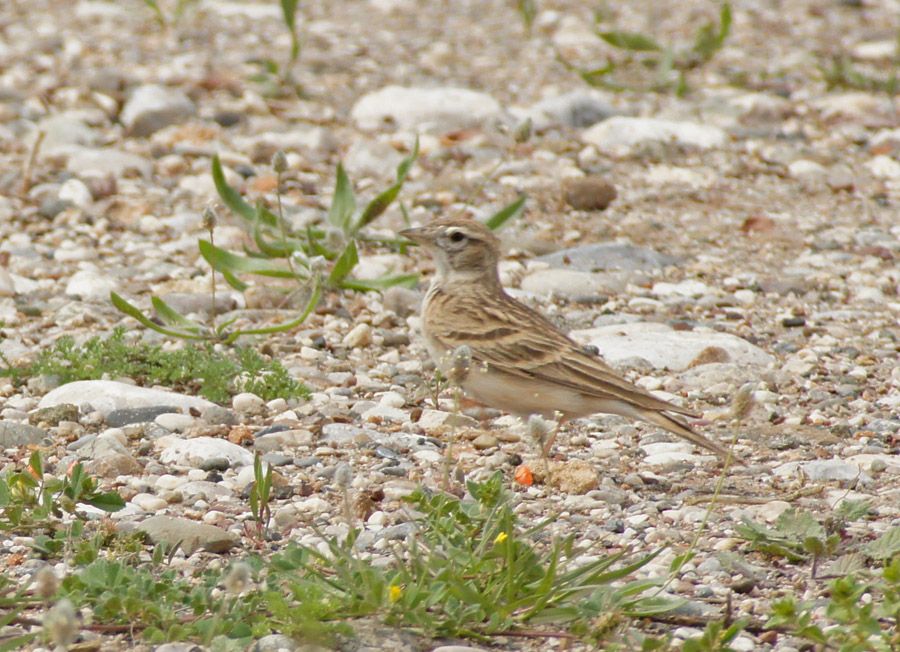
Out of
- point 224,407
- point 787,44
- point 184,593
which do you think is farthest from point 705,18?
point 184,593

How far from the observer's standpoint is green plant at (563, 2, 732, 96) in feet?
37.7

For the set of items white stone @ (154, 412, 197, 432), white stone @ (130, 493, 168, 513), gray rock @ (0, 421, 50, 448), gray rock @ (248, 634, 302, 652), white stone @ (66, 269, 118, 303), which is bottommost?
white stone @ (66, 269, 118, 303)

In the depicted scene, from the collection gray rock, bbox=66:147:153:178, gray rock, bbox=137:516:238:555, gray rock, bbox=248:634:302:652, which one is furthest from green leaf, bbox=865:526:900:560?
gray rock, bbox=66:147:153:178

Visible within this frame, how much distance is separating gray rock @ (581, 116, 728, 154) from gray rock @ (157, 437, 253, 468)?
538 cm

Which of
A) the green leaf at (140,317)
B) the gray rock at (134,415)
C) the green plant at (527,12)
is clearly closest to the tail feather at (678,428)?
the gray rock at (134,415)

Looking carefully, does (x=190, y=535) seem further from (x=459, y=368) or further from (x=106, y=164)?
(x=106, y=164)

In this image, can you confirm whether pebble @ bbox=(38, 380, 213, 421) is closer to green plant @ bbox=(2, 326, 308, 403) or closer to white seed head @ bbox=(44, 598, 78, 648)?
green plant @ bbox=(2, 326, 308, 403)

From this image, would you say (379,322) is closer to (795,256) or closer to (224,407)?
(224,407)

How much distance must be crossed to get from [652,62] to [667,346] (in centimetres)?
581

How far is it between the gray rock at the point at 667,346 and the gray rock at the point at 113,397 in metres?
1.98

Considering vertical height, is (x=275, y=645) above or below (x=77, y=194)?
above

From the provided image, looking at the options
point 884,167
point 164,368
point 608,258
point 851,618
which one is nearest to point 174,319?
point 164,368

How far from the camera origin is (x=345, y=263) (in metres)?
7.20

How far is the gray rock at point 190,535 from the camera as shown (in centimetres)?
455
